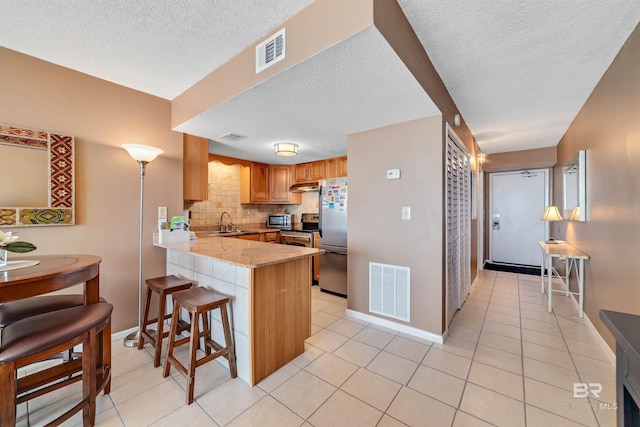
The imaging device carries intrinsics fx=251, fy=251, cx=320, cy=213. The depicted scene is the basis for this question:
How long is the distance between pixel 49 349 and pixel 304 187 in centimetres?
401

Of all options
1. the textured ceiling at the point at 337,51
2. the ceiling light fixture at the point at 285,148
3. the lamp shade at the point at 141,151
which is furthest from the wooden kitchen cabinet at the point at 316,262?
the lamp shade at the point at 141,151

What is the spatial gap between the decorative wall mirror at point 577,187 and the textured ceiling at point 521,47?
2.06ft

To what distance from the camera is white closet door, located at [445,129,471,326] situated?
2527 millimetres

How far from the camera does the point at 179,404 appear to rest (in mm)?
1569

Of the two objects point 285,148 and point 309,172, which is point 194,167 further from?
point 309,172

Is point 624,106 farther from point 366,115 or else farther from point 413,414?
point 413,414

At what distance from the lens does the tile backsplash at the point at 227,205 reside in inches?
167

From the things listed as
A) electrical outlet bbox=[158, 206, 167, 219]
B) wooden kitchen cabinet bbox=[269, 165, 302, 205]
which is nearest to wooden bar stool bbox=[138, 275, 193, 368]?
electrical outlet bbox=[158, 206, 167, 219]

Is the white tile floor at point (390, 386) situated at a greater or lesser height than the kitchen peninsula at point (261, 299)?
lesser

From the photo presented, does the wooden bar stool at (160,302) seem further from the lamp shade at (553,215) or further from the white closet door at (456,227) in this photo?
the lamp shade at (553,215)

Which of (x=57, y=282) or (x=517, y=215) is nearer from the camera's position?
(x=57, y=282)

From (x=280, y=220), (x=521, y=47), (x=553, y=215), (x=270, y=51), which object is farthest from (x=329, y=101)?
(x=553, y=215)

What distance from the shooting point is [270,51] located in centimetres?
162

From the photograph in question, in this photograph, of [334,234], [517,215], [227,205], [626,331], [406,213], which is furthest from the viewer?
[517,215]
